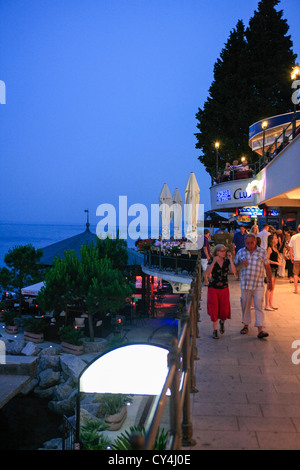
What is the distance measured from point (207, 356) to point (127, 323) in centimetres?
1893

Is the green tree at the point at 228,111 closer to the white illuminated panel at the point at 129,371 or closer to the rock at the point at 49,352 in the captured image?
the rock at the point at 49,352

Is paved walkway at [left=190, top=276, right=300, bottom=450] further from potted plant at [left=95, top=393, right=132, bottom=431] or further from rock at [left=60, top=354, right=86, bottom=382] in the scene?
rock at [left=60, top=354, right=86, bottom=382]

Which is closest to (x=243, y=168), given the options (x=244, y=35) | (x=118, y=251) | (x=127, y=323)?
(x=118, y=251)

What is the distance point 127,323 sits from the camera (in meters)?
25.1

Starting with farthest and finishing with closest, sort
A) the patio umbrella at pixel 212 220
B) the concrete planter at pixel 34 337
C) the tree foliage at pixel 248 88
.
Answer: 1. the tree foliage at pixel 248 88
2. the patio umbrella at pixel 212 220
3. the concrete planter at pixel 34 337

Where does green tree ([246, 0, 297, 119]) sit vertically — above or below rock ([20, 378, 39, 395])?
above

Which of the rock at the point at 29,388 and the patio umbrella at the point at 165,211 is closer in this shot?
the rock at the point at 29,388

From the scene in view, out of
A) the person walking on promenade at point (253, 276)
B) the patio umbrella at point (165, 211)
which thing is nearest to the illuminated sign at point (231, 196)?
the patio umbrella at point (165, 211)

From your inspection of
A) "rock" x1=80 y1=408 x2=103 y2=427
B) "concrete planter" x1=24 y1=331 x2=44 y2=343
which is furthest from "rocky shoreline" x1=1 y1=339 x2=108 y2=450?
"rock" x1=80 y1=408 x2=103 y2=427

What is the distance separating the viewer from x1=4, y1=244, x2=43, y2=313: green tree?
27.1 meters

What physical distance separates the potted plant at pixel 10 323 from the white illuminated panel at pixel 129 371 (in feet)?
58.0

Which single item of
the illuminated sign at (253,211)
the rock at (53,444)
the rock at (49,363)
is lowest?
the rock at (53,444)

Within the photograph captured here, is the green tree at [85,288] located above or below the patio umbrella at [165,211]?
below

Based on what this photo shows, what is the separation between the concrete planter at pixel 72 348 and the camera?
764 inches
